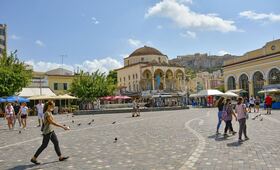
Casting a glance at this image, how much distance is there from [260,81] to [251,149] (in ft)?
152

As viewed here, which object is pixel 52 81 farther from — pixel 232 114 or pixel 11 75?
pixel 232 114

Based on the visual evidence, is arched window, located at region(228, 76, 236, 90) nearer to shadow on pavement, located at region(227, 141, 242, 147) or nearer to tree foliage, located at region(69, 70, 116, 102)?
tree foliage, located at region(69, 70, 116, 102)

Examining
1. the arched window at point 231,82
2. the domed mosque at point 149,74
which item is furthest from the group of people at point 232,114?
the domed mosque at point 149,74

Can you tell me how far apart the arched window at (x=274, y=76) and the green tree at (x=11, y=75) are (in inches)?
1350

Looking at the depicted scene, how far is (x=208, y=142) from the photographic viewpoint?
443 inches

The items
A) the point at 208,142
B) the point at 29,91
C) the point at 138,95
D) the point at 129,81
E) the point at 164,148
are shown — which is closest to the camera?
the point at 164,148

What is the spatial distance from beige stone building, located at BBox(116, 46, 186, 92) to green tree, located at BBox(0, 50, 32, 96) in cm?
3624

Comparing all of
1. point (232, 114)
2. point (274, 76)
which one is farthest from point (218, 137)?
point (274, 76)

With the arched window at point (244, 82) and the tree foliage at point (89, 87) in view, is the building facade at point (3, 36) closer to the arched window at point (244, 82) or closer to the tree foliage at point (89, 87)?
the tree foliage at point (89, 87)

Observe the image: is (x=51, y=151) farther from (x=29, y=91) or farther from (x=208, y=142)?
(x=29, y=91)

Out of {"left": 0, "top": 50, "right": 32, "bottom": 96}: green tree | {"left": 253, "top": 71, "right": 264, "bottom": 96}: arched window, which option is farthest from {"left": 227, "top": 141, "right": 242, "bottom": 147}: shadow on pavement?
{"left": 253, "top": 71, "right": 264, "bottom": 96}: arched window

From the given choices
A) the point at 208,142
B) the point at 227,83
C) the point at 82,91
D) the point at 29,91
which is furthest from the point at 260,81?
the point at 208,142

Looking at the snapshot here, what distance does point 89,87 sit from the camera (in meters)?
55.7

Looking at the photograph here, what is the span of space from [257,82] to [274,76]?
162 inches
